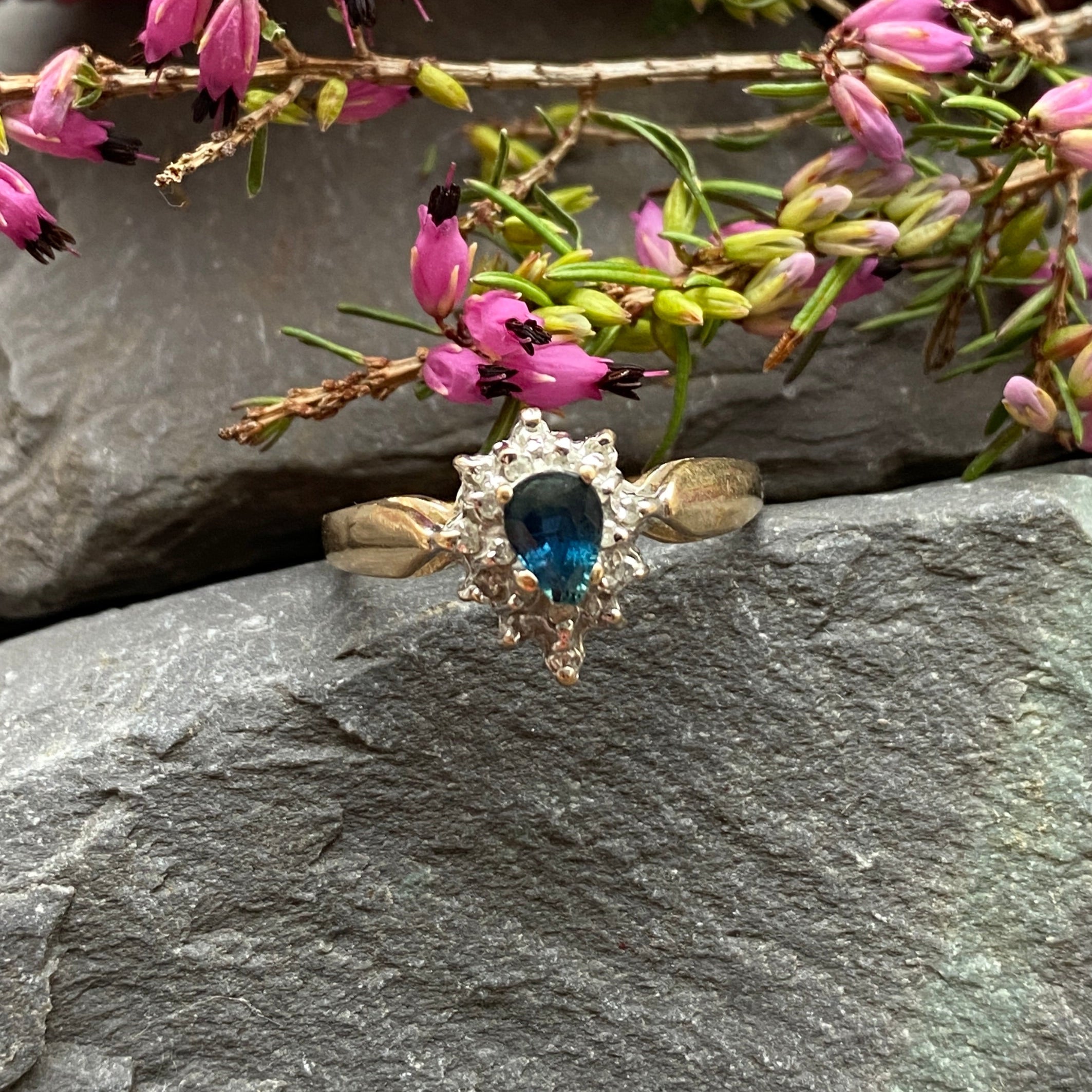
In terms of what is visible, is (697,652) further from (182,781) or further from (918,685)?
(182,781)

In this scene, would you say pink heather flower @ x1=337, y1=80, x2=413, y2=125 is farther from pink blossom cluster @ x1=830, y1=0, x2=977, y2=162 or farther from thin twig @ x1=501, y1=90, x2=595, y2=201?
pink blossom cluster @ x1=830, y1=0, x2=977, y2=162

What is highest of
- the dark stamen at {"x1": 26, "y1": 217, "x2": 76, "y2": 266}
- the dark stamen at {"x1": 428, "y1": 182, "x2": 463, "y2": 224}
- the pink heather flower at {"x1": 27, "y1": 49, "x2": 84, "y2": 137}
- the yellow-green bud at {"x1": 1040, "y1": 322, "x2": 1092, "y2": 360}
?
the pink heather flower at {"x1": 27, "y1": 49, "x2": 84, "y2": 137}

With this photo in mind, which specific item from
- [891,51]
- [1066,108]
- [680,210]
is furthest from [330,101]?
[1066,108]

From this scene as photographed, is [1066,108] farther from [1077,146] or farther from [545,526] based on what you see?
[545,526]

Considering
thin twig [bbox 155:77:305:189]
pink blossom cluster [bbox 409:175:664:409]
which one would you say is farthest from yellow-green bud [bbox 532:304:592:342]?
thin twig [bbox 155:77:305:189]

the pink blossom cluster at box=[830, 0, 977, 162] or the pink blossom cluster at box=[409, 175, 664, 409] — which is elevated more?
the pink blossom cluster at box=[830, 0, 977, 162]

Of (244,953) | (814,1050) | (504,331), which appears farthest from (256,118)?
(814,1050)

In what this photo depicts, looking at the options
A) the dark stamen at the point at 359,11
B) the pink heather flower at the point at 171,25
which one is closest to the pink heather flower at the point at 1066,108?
the dark stamen at the point at 359,11

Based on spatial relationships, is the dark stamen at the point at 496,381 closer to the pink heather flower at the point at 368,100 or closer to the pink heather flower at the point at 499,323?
the pink heather flower at the point at 499,323
